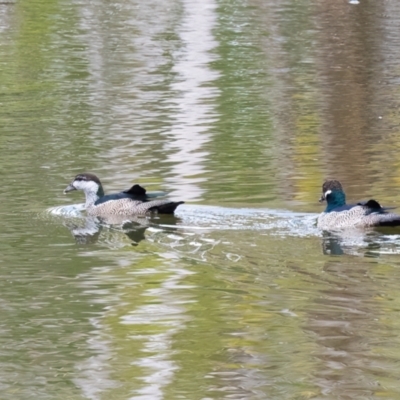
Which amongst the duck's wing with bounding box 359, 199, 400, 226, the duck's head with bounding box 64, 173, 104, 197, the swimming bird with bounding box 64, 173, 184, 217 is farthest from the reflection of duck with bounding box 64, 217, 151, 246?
the duck's wing with bounding box 359, 199, 400, 226

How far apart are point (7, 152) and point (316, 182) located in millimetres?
A: 4188

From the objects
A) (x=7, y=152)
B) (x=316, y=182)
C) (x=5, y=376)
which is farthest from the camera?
(x=7, y=152)

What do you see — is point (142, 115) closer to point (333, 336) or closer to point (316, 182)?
point (316, 182)

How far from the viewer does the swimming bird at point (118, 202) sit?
13.8 m

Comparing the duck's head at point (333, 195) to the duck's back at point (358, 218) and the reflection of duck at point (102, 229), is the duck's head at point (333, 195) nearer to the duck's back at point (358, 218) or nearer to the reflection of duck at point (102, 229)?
the duck's back at point (358, 218)

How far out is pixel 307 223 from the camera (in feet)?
44.0

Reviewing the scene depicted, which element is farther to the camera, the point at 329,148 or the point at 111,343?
the point at 329,148

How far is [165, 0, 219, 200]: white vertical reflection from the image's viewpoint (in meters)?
16.4

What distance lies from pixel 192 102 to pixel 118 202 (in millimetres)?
8757

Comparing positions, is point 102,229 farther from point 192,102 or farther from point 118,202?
point 192,102

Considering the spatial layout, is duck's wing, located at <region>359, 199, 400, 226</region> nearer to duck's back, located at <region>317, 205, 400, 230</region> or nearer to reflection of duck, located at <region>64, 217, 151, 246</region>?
duck's back, located at <region>317, 205, 400, 230</region>

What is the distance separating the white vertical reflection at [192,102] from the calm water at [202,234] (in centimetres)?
5

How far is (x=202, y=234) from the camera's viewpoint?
1289 cm

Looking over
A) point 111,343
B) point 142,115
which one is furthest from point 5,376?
point 142,115
